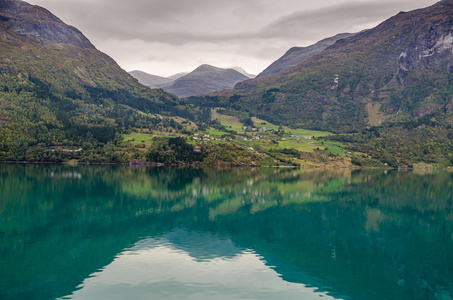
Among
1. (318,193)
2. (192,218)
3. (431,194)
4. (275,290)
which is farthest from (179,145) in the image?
(275,290)

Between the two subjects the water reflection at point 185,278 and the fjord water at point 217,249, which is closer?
the water reflection at point 185,278

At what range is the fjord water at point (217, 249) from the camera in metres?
24.5

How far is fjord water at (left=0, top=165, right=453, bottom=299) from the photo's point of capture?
2445cm

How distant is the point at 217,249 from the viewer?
34.0 metres

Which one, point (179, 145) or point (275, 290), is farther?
point (179, 145)

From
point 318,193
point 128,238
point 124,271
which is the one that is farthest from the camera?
point 318,193

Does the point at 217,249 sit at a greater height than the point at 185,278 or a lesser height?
lesser

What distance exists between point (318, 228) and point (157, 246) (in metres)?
22.3

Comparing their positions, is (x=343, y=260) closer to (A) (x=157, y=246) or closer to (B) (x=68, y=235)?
(A) (x=157, y=246)

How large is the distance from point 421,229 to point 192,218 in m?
32.0

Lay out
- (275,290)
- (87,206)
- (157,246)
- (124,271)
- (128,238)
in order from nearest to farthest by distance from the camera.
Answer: (275,290), (124,271), (157,246), (128,238), (87,206)

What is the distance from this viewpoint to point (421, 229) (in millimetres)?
47094

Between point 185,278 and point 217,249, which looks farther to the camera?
point 217,249

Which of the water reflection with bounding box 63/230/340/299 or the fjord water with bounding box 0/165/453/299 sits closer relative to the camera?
the water reflection with bounding box 63/230/340/299
